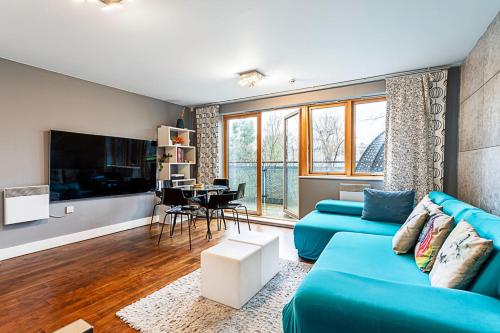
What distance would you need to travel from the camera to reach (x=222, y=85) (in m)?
4.31

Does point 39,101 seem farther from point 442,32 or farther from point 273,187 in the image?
point 442,32

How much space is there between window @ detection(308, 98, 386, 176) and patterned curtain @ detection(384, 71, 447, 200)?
0.36m

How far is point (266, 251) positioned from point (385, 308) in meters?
1.51

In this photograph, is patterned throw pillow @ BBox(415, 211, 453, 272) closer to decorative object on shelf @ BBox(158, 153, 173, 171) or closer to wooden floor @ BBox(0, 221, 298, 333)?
wooden floor @ BBox(0, 221, 298, 333)

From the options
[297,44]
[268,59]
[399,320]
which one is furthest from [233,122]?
[399,320]

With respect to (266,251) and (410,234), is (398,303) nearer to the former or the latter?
(410,234)

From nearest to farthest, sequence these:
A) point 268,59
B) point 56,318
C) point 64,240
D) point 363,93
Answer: point 56,318 < point 268,59 < point 64,240 < point 363,93

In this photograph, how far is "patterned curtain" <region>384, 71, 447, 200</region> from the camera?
11.4 ft

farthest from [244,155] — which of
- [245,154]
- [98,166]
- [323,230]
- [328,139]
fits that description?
[323,230]

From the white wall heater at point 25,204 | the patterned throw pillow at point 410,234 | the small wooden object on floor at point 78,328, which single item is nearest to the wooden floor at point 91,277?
the white wall heater at point 25,204

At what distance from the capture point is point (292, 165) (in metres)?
5.01

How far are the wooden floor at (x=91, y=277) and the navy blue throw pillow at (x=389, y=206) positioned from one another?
1104mm

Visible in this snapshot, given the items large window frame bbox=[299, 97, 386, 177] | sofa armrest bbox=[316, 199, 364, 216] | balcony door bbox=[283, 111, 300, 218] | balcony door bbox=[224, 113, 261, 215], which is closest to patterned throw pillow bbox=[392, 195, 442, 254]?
sofa armrest bbox=[316, 199, 364, 216]

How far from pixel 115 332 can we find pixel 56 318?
58 cm
